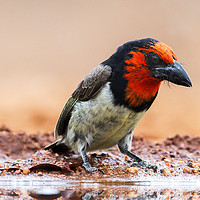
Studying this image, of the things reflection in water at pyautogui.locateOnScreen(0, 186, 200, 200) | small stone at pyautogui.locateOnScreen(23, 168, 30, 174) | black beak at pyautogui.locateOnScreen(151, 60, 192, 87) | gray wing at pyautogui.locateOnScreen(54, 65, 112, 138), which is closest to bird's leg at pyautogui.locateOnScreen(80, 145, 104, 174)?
gray wing at pyautogui.locateOnScreen(54, 65, 112, 138)

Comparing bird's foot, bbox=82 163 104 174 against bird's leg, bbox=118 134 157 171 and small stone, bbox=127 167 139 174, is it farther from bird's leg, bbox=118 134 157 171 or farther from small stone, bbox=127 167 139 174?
bird's leg, bbox=118 134 157 171

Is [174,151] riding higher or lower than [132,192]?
lower

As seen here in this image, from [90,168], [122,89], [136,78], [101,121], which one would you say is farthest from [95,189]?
[136,78]

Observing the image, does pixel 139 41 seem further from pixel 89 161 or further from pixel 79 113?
pixel 89 161

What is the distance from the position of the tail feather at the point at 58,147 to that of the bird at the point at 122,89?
52cm

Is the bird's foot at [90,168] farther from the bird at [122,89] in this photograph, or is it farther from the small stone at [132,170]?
Answer: the small stone at [132,170]

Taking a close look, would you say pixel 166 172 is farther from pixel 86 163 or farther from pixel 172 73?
pixel 172 73

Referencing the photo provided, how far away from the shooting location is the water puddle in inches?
140

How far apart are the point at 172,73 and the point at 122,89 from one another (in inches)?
21.4

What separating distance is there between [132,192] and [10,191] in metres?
1.04

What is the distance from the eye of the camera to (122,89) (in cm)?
465

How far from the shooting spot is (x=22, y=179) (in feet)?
14.5

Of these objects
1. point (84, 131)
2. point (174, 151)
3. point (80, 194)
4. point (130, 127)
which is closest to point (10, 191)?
point (80, 194)

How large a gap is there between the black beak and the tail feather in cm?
159
